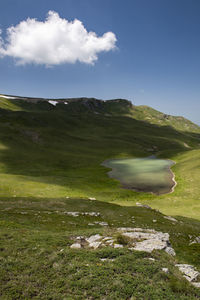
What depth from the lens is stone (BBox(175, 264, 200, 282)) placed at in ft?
46.6

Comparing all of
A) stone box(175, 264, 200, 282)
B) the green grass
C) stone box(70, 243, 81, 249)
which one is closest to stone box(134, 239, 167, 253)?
the green grass

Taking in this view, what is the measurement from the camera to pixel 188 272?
1492cm

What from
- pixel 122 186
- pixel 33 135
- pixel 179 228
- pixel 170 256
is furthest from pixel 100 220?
pixel 33 135

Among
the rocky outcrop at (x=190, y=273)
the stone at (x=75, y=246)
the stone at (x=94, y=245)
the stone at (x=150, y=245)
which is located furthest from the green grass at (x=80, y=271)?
the stone at (x=94, y=245)

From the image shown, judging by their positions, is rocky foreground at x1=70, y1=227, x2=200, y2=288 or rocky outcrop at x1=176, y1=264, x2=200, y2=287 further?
rocky foreground at x1=70, y1=227, x2=200, y2=288

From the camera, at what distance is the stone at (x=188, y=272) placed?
14199 millimetres

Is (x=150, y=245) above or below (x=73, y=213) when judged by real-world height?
above

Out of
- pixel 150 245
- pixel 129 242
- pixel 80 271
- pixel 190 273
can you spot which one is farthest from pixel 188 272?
pixel 80 271

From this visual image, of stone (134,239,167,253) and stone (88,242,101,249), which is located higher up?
stone (134,239,167,253)

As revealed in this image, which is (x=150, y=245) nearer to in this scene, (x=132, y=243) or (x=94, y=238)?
(x=132, y=243)

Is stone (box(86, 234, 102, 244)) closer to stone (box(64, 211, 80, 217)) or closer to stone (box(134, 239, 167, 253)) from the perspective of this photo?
stone (box(134, 239, 167, 253))

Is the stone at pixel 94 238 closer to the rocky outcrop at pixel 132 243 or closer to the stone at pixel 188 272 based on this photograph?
the rocky outcrop at pixel 132 243

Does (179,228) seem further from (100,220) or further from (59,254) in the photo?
(59,254)

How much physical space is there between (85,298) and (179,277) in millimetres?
7428
